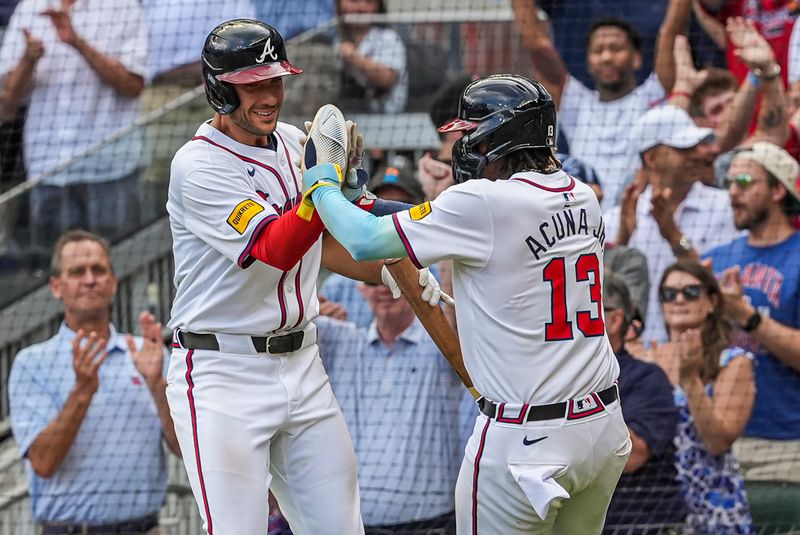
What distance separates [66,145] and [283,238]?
3653 mm

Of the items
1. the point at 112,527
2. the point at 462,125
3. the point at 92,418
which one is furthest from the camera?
the point at 92,418

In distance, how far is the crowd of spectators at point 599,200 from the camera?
5.20 metres

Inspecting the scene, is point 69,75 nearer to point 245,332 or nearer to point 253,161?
point 253,161

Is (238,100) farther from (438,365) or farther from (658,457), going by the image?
(658,457)

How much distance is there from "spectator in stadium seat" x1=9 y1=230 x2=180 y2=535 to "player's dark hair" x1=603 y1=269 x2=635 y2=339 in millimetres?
1826

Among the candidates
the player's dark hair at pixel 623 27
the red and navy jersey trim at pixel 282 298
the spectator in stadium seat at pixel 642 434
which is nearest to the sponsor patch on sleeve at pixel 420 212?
the red and navy jersey trim at pixel 282 298

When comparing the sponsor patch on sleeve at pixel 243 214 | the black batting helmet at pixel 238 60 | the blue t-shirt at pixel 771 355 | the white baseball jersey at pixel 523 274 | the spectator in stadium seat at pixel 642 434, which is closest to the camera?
the white baseball jersey at pixel 523 274

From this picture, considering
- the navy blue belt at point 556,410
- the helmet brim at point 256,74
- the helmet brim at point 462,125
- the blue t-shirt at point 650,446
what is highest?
the helmet brim at point 256,74

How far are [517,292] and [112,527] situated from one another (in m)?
2.89

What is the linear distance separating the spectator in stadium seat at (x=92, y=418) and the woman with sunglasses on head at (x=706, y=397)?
80.7 inches

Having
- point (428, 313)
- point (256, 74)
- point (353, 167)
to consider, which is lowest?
point (428, 313)

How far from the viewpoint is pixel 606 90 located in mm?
6270

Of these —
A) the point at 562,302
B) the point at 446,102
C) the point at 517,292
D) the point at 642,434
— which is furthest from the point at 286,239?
the point at 446,102

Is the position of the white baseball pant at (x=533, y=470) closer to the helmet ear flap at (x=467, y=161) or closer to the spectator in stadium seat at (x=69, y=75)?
the helmet ear flap at (x=467, y=161)
